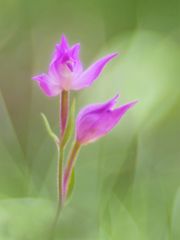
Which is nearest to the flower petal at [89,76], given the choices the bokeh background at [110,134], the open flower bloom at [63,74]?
the open flower bloom at [63,74]

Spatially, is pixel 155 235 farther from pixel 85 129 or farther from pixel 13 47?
pixel 13 47

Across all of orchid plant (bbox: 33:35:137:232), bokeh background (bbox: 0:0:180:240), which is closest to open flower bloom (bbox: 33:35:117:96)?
orchid plant (bbox: 33:35:137:232)

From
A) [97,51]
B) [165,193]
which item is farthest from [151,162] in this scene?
[97,51]

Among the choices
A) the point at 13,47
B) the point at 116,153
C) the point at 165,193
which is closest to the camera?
the point at 165,193

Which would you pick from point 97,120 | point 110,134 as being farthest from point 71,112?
point 110,134

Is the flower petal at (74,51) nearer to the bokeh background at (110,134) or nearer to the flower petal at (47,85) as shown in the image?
the flower petal at (47,85)

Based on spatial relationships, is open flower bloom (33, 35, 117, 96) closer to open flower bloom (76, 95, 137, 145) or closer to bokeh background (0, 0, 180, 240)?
open flower bloom (76, 95, 137, 145)
